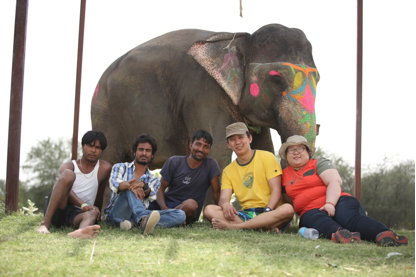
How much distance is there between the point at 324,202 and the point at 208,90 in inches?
92.3

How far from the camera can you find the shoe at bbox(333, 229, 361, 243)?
326 cm

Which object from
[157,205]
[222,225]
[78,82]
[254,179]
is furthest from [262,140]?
[78,82]

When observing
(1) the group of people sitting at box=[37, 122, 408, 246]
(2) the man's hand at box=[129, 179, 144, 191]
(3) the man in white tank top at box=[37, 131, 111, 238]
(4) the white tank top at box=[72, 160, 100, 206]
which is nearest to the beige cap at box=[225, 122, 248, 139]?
(1) the group of people sitting at box=[37, 122, 408, 246]

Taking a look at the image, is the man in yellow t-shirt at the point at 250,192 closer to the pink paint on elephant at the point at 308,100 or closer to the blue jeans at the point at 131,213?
the blue jeans at the point at 131,213

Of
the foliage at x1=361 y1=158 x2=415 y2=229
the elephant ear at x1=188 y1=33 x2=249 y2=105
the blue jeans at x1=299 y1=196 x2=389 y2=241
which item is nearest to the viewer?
the blue jeans at x1=299 y1=196 x2=389 y2=241

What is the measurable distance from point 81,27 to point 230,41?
223cm

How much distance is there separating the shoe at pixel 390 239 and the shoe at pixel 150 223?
1.60 metres

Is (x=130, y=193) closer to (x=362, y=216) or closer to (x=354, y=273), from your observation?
(x=362, y=216)

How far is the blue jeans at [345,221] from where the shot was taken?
134 inches

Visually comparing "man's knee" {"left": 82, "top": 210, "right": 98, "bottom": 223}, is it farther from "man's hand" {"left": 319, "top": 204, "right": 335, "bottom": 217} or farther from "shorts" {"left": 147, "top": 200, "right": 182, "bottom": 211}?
"man's hand" {"left": 319, "top": 204, "right": 335, "bottom": 217}

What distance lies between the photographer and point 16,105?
5.74 meters

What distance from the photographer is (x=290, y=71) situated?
5.14m

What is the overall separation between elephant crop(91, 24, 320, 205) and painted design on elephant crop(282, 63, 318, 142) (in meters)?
0.01

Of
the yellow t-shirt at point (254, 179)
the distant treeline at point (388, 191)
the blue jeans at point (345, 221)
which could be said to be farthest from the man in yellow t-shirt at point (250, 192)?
the distant treeline at point (388, 191)
